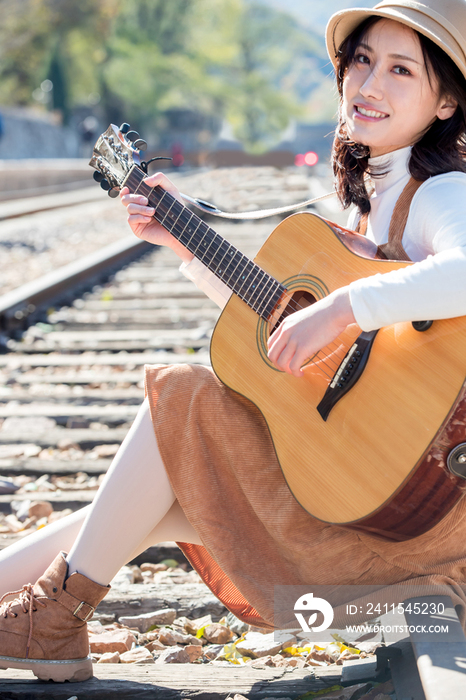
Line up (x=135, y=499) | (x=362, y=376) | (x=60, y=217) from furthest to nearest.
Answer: (x=60, y=217) → (x=135, y=499) → (x=362, y=376)

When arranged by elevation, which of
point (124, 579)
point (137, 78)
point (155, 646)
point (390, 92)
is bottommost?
point (155, 646)

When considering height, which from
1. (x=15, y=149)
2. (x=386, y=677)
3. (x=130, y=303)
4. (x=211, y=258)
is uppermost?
(x=15, y=149)

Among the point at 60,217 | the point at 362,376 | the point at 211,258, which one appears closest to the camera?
the point at 362,376

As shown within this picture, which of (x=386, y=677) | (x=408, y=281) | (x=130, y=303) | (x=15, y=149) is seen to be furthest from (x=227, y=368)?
(x=15, y=149)

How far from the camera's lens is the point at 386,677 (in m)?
1.65

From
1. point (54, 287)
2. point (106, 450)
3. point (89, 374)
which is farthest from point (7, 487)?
point (54, 287)

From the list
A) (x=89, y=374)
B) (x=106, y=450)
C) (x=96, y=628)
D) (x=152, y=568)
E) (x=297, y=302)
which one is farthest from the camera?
(x=89, y=374)

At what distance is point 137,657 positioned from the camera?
1965mm

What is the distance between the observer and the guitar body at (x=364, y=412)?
149 cm

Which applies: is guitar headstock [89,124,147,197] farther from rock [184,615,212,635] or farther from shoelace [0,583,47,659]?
rock [184,615,212,635]

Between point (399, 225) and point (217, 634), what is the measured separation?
1.30 metres

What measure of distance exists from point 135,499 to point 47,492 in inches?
55.3

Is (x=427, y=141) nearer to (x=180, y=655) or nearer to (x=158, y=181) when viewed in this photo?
(x=158, y=181)

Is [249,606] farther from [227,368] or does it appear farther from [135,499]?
[227,368]
